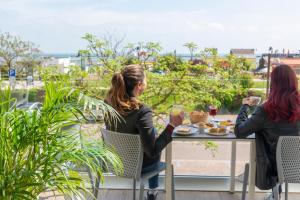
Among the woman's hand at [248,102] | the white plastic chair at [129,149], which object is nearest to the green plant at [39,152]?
the white plastic chair at [129,149]

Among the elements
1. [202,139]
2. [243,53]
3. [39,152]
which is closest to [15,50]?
[202,139]

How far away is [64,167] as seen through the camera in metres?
1.36

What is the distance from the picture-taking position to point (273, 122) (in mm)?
2256

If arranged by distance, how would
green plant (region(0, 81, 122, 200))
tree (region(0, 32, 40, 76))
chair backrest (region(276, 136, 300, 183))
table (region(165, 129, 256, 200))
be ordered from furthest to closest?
1. tree (region(0, 32, 40, 76))
2. table (region(165, 129, 256, 200))
3. chair backrest (region(276, 136, 300, 183))
4. green plant (region(0, 81, 122, 200))

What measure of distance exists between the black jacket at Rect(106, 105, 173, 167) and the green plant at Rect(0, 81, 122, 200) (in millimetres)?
820

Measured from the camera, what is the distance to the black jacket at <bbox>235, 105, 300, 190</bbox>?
2264 millimetres

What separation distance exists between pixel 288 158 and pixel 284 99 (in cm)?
37

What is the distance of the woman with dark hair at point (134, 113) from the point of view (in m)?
2.24

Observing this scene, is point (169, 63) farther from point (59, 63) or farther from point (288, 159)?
point (288, 159)

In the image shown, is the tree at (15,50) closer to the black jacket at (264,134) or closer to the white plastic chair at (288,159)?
the black jacket at (264,134)

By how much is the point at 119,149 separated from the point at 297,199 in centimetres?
165

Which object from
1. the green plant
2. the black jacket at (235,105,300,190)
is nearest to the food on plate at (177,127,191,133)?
the black jacket at (235,105,300,190)

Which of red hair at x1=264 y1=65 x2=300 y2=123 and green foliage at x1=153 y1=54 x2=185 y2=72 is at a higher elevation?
green foliage at x1=153 y1=54 x2=185 y2=72

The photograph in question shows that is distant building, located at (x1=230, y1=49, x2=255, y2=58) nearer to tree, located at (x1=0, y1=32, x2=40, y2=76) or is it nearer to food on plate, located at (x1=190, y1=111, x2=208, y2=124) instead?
food on plate, located at (x1=190, y1=111, x2=208, y2=124)
